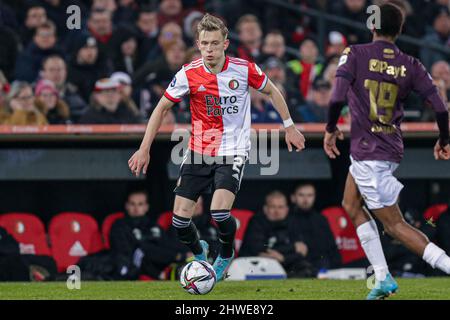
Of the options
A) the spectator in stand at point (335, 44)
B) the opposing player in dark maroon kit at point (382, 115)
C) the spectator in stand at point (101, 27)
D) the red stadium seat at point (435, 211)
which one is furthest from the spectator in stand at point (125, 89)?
the opposing player in dark maroon kit at point (382, 115)

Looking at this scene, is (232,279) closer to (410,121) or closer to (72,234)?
(72,234)

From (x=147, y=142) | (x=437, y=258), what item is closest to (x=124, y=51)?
(x=147, y=142)

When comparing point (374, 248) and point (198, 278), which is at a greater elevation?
point (374, 248)

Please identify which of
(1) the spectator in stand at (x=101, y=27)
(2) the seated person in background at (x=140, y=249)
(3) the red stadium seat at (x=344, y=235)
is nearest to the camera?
(2) the seated person in background at (x=140, y=249)

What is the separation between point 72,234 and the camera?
13180 mm

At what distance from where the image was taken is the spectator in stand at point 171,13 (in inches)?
667

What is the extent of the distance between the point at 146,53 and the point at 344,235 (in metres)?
4.18

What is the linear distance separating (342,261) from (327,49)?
4.60m

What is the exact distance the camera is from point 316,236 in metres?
13.1

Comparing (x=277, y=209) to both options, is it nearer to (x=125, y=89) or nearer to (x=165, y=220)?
(x=165, y=220)

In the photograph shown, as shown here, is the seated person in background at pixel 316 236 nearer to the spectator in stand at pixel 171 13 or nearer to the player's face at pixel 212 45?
the player's face at pixel 212 45

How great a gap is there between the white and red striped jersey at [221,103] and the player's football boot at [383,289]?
1791 mm

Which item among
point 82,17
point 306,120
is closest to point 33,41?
point 82,17

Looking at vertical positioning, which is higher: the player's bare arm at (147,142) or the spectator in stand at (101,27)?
the spectator in stand at (101,27)
